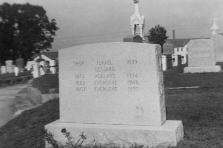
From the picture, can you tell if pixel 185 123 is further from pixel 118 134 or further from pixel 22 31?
pixel 22 31

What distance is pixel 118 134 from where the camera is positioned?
19.1ft

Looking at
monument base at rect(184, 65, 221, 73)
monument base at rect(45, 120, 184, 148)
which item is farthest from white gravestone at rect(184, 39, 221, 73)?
monument base at rect(45, 120, 184, 148)

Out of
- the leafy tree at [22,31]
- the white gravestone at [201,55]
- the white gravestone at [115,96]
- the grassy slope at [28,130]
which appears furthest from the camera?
the leafy tree at [22,31]

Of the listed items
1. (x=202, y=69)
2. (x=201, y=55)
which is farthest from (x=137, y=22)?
(x=202, y=69)

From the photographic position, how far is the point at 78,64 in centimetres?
629

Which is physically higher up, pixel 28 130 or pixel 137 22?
pixel 137 22

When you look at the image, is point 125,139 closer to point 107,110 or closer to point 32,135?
point 107,110

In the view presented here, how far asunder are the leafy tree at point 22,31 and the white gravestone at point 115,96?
56.8 meters

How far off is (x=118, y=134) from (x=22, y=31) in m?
59.7

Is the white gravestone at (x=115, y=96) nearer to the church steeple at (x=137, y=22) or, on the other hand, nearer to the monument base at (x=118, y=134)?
the monument base at (x=118, y=134)

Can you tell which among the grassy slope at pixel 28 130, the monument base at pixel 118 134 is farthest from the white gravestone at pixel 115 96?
the grassy slope at pixel 28 130

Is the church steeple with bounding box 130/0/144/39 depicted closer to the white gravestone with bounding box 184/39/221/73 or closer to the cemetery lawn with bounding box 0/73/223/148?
the white gravestone with bounding box 184/39/221/73

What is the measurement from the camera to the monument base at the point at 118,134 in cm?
A: 557

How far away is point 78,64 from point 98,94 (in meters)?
0.56
